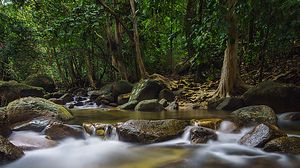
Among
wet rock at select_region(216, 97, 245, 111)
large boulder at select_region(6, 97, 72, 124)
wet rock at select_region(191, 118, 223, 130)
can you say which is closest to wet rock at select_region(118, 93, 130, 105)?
wet rock at select_region(216, 97, 245, 111)

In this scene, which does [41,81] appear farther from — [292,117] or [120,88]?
[292,117]

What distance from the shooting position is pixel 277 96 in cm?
791

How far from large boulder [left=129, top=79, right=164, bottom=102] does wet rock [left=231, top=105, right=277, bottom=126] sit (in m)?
4.18

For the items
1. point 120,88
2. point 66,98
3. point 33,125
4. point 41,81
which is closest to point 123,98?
point 120,88

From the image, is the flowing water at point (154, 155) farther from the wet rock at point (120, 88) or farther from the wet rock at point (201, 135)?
the wet rock at point (120, 88)

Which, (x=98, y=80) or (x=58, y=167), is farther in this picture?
(x=98, y=80)

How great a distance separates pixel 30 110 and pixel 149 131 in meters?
2.76

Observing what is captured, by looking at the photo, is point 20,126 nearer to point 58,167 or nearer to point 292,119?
point 58,167

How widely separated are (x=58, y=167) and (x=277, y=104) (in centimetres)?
554

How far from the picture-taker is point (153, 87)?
1102 cm

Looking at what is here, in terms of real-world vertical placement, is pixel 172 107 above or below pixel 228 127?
above

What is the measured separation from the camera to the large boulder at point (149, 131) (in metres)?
5.44

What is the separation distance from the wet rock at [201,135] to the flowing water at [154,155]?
0.29 ft

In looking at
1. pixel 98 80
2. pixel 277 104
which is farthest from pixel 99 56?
pixel 277 104
